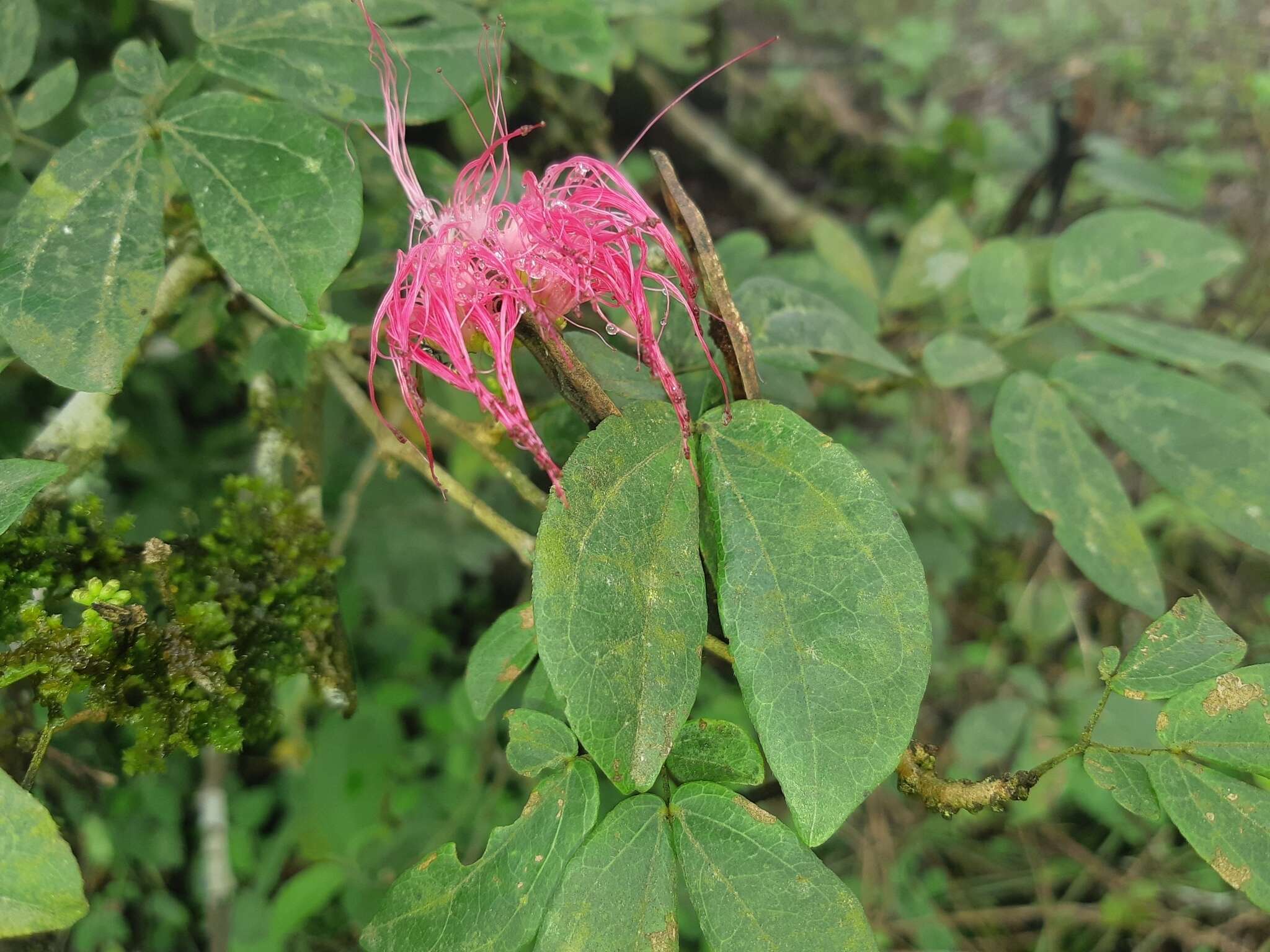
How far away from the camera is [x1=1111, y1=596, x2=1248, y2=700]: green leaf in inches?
28.1

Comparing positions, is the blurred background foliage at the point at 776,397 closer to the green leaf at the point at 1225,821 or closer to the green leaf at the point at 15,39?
the green leaf at the point at 15,39

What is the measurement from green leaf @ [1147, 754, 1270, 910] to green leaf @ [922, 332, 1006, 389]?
56 cm

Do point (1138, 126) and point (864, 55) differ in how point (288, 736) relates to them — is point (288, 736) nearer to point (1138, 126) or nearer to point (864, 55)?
point (864, 55)

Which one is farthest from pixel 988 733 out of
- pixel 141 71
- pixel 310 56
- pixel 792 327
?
pixel 141 71

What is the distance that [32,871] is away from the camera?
0.56m

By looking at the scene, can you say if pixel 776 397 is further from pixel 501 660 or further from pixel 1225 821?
pixel 1225 821

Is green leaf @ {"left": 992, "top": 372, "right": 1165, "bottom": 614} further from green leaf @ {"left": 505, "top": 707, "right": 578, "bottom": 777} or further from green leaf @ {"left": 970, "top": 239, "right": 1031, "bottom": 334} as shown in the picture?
green leaf @ {"left": 505, "top": 707, "right": 578, "bottom": 777}

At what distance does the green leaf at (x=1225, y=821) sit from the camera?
26.2 inches

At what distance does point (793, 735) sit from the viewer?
620mm

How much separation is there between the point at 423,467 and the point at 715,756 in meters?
0.51

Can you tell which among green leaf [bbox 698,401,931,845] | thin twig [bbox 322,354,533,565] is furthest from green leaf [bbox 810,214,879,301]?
green leaf [bbox 698,401,931,845]

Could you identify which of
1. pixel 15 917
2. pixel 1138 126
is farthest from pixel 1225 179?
pixel 15 917

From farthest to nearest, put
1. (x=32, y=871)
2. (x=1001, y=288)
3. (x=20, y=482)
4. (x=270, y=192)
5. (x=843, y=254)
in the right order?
(x=843, y=254), (x=1001, y=288), (x=270, y=192), (x=20, y=482), (x=32, y=871)

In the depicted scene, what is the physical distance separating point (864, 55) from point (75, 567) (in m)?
2.97
